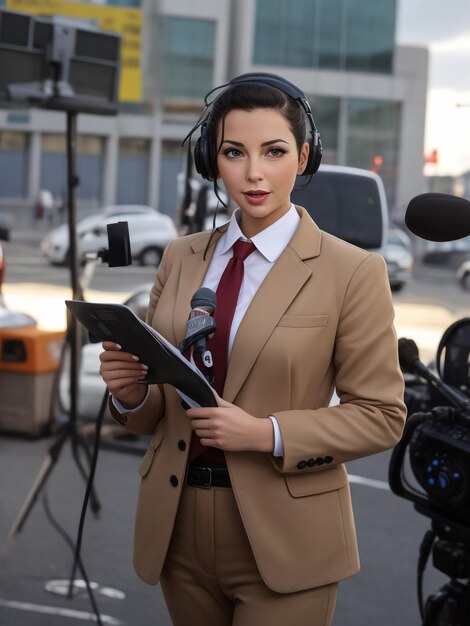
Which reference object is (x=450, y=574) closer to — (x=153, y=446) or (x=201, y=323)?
(x=153, y=446)

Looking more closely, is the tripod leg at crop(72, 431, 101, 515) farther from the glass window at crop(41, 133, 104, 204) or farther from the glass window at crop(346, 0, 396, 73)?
the glass window at crop(346, 0, 396, 73)

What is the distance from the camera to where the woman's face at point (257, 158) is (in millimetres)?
1595

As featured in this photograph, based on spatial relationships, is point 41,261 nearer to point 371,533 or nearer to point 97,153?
point 97,153

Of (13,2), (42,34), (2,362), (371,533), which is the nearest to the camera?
(42,34)

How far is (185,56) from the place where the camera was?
1145 inches

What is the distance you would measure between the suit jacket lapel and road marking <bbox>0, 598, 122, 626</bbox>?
2.07 metres

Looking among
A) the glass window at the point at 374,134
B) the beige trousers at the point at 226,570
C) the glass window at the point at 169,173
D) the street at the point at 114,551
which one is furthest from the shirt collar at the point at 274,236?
the glass window at the point at 374,134

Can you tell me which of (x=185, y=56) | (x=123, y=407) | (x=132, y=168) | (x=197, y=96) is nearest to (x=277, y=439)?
(x=123, y=407)

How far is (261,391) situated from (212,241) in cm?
31

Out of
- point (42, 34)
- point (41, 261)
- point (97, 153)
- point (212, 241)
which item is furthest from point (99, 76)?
point (97, 153)

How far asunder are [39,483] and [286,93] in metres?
2.70

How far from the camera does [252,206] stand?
162cm

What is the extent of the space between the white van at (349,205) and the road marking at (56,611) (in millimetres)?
3101

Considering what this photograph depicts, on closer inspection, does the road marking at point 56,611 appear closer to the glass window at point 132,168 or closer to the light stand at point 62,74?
the light stand at point 62,74
